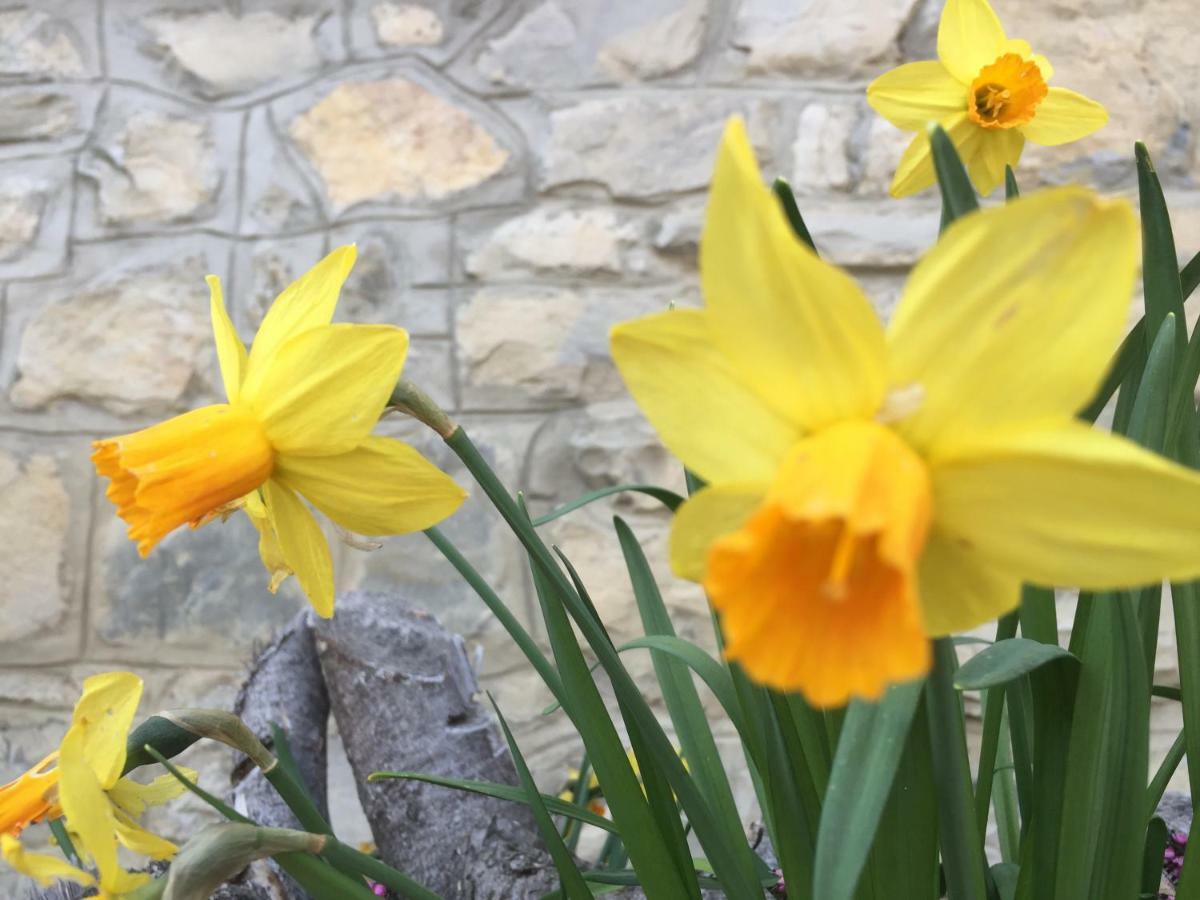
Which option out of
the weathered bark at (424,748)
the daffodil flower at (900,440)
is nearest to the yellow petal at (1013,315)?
the daffodil flower at (900,440)

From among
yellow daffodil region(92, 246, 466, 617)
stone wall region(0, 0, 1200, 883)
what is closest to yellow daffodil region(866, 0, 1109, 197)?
yellow daffodil region(92, 246, 466, 617)

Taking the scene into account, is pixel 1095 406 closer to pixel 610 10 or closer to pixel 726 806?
pixel 726 806

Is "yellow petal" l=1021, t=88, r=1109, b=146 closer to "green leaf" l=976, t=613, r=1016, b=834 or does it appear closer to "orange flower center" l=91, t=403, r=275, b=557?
"green leaf" l=976, t=613, r=1016, b=834

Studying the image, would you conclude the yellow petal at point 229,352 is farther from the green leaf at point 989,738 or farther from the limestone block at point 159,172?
the limestone block at point 159,172

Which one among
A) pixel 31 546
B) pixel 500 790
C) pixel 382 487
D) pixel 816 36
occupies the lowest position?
pixel 31 546

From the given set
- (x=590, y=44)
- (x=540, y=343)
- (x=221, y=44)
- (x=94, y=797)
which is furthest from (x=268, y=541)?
(x=221, y=44)

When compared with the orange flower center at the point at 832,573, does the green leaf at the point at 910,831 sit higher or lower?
lower

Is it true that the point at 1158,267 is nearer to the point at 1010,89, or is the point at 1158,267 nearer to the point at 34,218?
the point at 1010,89
